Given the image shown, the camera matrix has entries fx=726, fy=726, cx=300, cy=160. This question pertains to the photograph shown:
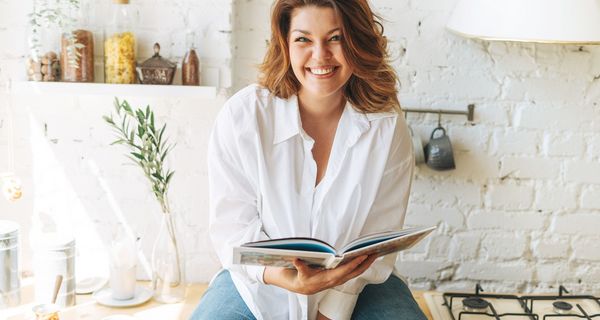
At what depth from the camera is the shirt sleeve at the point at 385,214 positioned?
189cm

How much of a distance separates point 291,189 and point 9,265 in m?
0.90

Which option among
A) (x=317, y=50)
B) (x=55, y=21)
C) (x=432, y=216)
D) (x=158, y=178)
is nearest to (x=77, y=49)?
(x=55, y=21)

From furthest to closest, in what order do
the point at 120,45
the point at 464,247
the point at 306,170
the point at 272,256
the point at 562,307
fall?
1. the point at 464,247
2. the point at 562,307
3. the point at 120,45
4. the point at 306,170
5. the point at 272,256

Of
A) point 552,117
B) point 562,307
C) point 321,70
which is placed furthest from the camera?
point 552,117

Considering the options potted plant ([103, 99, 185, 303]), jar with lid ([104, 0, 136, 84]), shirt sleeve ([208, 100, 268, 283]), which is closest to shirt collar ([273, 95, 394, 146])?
shirt sleeve ([208, 100, 268, 283])

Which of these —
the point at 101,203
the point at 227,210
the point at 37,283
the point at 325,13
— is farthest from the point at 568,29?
the point at 37,283

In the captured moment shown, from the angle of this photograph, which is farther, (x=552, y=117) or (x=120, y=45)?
(x=552, y=117)

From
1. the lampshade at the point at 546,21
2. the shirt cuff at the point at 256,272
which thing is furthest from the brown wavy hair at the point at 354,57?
the shirt cuff at the point at 256,272

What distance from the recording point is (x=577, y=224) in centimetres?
245

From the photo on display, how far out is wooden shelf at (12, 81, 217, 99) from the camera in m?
2.12

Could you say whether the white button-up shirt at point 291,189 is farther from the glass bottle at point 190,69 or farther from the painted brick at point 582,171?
the painted brick at point 582,171

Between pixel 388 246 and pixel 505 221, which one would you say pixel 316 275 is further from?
pixel 505 221

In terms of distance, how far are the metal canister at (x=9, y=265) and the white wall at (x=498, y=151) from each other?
2.67 feet

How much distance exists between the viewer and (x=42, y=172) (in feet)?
7.72
